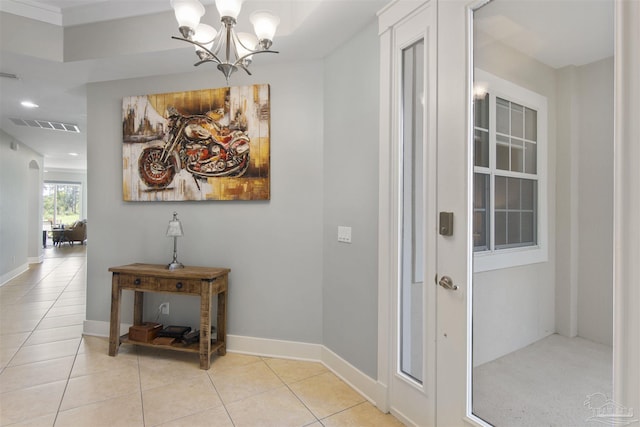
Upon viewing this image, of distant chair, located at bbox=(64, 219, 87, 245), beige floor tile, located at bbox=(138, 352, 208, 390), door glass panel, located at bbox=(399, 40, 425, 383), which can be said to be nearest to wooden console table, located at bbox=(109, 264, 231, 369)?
beige floor tile, located at bbox=(138, 352, 208, 390)

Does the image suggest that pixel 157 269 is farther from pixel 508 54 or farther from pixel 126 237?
pixel 508 54

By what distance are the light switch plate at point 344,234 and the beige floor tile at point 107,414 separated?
171 centimetres

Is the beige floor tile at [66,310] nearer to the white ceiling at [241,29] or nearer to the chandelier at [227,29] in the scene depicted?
the white ceiling at [241,29]

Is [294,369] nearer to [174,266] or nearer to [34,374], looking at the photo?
[174,266]

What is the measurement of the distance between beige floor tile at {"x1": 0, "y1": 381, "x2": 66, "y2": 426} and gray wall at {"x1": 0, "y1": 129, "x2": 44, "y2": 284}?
15.0 ft

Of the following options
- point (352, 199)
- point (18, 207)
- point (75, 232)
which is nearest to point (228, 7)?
point (352, 199)

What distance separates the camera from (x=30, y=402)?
83.3 inches

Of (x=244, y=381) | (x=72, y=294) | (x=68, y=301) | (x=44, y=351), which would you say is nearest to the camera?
(x=244, y=381)

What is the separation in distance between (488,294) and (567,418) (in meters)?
0.51

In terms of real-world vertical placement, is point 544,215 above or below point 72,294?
above

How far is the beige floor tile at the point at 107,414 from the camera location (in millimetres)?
1914

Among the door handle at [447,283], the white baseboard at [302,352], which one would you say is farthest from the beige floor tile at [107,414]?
the door handle at [447,283]

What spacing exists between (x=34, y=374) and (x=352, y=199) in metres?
2.76

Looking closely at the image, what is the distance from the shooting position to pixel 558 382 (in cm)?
125
